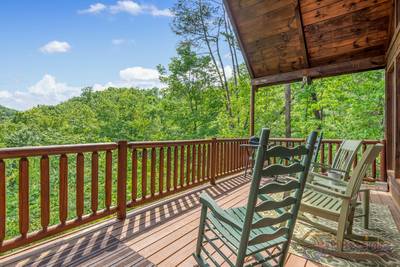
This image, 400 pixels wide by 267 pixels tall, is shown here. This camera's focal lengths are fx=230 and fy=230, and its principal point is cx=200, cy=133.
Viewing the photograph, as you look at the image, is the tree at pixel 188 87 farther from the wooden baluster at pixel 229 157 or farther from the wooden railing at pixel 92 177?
the wooden railing at pixel 92 177

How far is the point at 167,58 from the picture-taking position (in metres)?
13.8

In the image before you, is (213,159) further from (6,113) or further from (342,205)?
(6,113)

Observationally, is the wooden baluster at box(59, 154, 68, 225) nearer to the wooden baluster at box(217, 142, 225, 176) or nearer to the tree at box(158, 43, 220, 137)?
the wooden baluster at box(217, 142, 225, 176)

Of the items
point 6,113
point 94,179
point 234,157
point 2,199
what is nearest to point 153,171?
point 94,179

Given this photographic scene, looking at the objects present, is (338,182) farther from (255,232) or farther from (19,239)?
(19,239)

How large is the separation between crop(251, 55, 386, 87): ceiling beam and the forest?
399 centimetres

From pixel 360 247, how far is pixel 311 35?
410 cm

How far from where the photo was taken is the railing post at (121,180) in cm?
277

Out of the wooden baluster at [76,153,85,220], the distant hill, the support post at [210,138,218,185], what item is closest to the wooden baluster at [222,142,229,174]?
the support post at [210,138,218,185]

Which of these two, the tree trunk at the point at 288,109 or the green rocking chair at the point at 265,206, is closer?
the green rocking chair at the point at 265,206

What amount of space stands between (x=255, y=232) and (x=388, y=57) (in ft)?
14.6

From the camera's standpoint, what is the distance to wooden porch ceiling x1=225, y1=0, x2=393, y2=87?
164 inches

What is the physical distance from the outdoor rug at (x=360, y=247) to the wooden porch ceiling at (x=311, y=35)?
10.9 ft

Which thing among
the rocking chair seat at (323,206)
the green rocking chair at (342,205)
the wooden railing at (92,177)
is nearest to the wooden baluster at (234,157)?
the wooden railing at (92,177)
